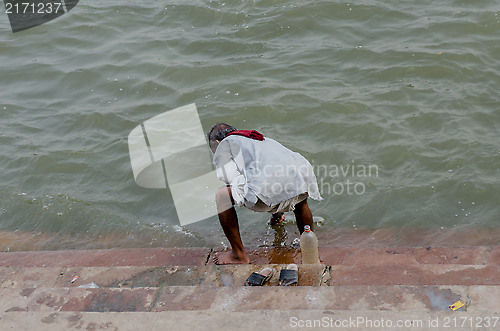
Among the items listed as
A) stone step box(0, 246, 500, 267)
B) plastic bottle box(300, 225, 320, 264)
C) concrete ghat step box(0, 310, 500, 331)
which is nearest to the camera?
concrete ghat step box(0, 310, 500, 331)

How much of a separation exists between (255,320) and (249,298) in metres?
0.36

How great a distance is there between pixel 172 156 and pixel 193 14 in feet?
11.5

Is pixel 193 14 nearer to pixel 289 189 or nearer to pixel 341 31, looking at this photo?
pixel 341 31

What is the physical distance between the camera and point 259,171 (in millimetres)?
4242

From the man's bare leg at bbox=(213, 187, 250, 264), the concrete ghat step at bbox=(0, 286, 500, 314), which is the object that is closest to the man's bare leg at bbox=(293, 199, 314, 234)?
the man's bare leg at bbox=(213, 187, 250, 264)

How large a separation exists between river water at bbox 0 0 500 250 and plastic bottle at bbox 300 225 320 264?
2.10ft

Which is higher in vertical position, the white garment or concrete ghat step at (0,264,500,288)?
the white garment

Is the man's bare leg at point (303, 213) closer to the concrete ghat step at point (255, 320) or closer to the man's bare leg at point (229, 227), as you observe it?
the man's bare leg at point (229, 227)

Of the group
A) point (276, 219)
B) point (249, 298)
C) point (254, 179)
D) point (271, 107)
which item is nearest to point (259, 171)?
point (254, 179)

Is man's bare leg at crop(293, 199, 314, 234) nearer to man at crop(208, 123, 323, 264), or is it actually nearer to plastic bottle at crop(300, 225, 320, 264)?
man at crop(208, 123, 323, 264)

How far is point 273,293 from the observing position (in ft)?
10.7

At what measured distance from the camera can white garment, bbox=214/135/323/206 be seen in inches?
166

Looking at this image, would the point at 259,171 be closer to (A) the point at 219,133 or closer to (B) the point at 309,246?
(A) the point at 219,133

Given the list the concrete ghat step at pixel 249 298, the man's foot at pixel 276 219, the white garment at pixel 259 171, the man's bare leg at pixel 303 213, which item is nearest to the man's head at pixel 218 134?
the white garment at pixel 259 171
